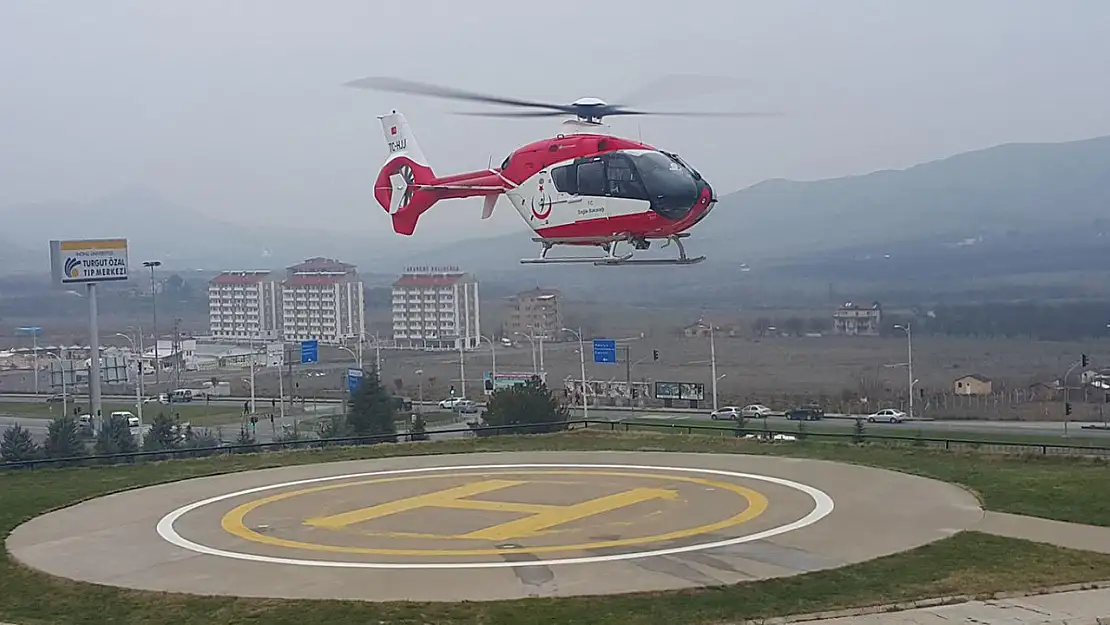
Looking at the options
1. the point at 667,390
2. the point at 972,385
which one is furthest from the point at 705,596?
the point at 667,390

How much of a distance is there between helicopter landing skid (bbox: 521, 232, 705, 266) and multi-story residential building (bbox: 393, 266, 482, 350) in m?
28.5

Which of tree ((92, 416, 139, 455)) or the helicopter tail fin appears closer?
the helicopter tail fin

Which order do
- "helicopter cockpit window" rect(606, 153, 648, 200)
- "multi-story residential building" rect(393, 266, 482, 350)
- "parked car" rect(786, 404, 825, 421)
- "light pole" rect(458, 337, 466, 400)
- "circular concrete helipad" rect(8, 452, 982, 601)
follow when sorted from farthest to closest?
"light pole" rect(458, 337, 466, 400)
"multi-story residential building" rect(393, 266, 482, 350)
"parked car" rect(786, 404, 825, 421)
"helicopter cockpit window" rect(606, 153, 648, 200)
"circular concrete helipad" rect(8, 452, 982, 601)

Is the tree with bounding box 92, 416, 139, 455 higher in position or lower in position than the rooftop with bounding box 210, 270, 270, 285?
lower

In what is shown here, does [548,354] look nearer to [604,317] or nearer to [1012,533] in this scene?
[604,317]

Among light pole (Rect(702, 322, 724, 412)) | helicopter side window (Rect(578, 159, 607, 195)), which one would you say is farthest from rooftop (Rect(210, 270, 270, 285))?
helicopter side window (Rect(578, 159, 607, 195))

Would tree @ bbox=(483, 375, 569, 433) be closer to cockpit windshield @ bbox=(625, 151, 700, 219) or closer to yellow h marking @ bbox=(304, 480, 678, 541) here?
yellow h marking @ bbox=(304, 480, 678, 541)

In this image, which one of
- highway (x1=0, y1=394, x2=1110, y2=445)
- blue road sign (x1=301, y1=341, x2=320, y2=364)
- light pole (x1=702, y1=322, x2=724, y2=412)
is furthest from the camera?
light pole (x1=702, y1=322, x2=724, y2=412)

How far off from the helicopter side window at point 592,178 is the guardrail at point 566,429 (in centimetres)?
1227

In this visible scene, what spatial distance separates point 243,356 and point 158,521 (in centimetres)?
4108

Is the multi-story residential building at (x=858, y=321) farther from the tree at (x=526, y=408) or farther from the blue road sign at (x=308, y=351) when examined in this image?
the blue road sign at (x=308, y=351)

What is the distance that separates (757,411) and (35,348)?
37140 millimetres

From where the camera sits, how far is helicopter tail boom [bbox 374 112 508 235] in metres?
26.1

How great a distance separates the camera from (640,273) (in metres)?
55.2
